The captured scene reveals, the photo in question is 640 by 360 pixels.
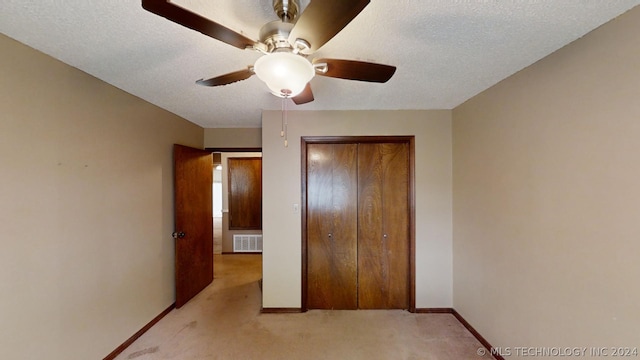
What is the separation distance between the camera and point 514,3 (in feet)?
3.96

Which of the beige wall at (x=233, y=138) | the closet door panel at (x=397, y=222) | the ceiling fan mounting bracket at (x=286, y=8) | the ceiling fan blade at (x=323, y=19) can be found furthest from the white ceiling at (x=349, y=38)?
the beige wall at (x=233, y=138)

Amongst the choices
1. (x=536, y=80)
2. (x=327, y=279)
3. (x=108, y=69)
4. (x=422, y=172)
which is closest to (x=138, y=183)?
(x=108, y=69)

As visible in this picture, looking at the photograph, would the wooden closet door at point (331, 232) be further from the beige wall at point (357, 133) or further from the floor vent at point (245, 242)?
the floor vent at point (245, 242)

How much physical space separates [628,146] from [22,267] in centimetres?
335

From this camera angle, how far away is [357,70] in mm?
1354

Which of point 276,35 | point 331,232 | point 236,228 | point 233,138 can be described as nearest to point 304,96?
point 276,35

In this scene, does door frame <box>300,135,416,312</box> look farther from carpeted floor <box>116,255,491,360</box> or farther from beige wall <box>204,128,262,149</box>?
beige wall <box>204,128,262,149</box>

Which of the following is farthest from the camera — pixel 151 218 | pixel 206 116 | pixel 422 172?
pixel 206 116

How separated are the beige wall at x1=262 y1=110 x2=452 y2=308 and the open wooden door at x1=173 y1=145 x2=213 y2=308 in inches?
41.0

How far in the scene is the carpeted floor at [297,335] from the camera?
2.22m

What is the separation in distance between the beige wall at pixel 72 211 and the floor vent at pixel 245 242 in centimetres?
276

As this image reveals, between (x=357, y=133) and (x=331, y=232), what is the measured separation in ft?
3.92

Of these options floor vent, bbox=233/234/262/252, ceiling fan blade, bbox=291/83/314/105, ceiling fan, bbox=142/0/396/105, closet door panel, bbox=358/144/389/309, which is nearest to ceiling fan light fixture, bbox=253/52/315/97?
ceiling fan, bbox=142/0/396/105

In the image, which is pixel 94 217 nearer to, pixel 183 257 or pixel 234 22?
pixel 183 257
